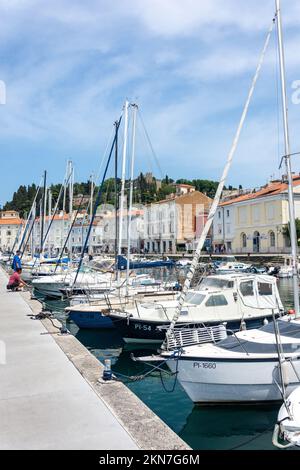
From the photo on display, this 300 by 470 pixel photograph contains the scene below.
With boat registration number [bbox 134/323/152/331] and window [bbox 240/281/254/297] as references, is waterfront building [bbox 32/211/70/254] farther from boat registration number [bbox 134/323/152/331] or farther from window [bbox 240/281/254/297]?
window [bbox 240/281/254/297]

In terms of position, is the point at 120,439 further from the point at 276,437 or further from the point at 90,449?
A: the point at 276,437

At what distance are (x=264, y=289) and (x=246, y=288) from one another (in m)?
0.68

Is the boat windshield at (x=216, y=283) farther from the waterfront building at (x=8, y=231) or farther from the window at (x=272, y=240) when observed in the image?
the waterfront building at (x=8, y=231)

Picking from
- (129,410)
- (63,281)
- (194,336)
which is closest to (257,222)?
(63,281)

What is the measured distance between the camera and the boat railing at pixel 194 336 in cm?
1036

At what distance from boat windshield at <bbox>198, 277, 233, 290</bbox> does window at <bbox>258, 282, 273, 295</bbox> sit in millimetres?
1065

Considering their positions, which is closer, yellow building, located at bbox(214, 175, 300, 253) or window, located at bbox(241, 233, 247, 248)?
yellow building, located at bbox(214, 175, 300, 253)

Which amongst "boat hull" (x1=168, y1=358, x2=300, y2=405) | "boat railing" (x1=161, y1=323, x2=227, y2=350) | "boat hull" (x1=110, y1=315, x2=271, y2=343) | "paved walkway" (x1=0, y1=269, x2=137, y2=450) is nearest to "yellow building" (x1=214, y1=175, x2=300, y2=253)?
"boat hull" (x1=110, y1=315, x2=271, y2=343)

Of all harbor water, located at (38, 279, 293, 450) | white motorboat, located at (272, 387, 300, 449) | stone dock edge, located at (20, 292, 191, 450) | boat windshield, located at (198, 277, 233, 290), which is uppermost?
boat windshield, located at (198, 277, 233, 290)

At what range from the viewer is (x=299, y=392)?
6.98 meters

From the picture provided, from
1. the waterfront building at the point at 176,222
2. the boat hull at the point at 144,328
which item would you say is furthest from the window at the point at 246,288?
the waterfront building at the point at 176,222

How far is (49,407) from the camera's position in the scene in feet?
20.7

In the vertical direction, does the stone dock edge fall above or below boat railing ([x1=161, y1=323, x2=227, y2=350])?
below

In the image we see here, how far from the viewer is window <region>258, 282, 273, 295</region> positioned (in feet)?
48.3
